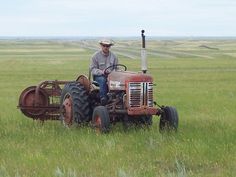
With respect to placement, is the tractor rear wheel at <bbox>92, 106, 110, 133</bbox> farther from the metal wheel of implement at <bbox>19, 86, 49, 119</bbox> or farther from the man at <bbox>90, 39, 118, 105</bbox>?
the metal wheel of implement at <bbox>19, 86, 49, 119</bbox>

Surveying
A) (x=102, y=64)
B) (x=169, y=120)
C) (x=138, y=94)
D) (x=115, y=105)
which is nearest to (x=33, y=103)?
(x=102, y=64)

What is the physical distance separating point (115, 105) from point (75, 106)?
30.9 inches

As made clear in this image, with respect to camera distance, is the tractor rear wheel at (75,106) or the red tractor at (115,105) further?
the tractor rear wheel at (75,106)

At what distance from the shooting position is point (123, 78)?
410 inches

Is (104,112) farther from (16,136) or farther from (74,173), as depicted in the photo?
(74,173)

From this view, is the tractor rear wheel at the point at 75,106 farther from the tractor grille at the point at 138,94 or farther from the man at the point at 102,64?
the tractor grille at the point at 138,94

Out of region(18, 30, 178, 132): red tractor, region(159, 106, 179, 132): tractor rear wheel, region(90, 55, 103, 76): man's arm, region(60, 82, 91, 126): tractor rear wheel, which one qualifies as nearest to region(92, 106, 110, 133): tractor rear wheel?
region(18, 30, 178, 132): red tractor

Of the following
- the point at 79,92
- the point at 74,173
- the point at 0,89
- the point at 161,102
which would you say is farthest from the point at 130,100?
the point at 0,89

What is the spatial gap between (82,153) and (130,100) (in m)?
2.25

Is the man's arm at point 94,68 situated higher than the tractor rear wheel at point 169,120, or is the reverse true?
the man's arm at point 94,68

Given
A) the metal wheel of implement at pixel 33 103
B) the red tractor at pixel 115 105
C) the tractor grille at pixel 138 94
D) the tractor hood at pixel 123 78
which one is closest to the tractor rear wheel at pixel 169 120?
the red tractor at pixel 115 105

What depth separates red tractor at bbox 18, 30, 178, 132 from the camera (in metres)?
10.3

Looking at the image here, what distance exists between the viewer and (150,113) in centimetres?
1029

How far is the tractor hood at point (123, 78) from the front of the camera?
1038 cm
